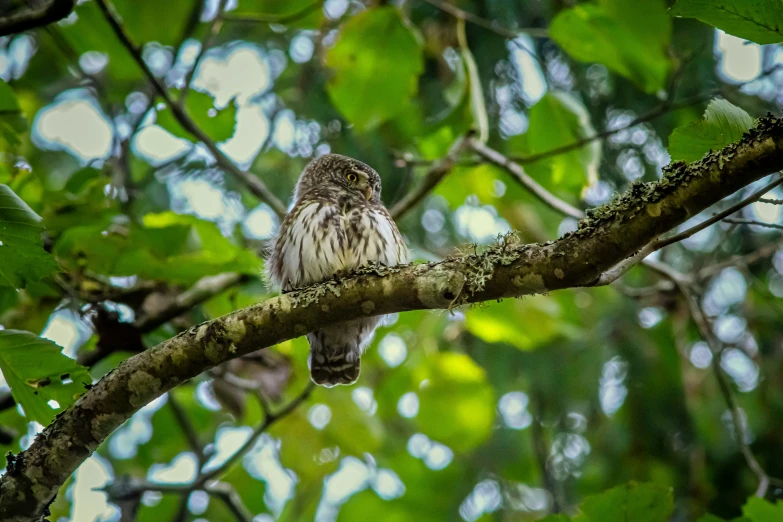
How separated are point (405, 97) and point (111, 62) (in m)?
1.74

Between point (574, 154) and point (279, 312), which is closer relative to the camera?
point (279, 312)

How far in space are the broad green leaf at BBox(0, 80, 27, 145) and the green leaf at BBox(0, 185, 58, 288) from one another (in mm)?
814

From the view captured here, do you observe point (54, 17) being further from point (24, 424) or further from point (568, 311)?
point (568, 311)

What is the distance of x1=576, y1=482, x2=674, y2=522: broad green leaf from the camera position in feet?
7.77

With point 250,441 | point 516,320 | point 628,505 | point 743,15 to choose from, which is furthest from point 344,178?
point 743,15

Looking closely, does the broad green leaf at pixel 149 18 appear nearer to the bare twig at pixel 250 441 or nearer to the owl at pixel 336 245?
the owl at pixel 336 245

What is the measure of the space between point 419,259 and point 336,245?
1.78ft

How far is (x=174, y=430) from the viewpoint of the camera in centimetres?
530

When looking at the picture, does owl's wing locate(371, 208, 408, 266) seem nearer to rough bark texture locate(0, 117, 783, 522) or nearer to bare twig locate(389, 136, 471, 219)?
bare twig locate(389, 136, 471, 219)

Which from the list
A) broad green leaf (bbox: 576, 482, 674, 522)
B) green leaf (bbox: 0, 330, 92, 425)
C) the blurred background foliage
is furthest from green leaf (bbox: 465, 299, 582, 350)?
green leaf (bbox: 0, 330, 92, 425)

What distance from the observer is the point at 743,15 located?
6.35 feet

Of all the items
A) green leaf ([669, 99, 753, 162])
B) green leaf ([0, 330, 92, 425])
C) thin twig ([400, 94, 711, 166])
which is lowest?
thin twig ([400, 94, 711, 166])

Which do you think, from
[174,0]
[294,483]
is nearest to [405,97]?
[174,0]

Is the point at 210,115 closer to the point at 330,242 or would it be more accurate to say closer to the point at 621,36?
the point at 330,242
